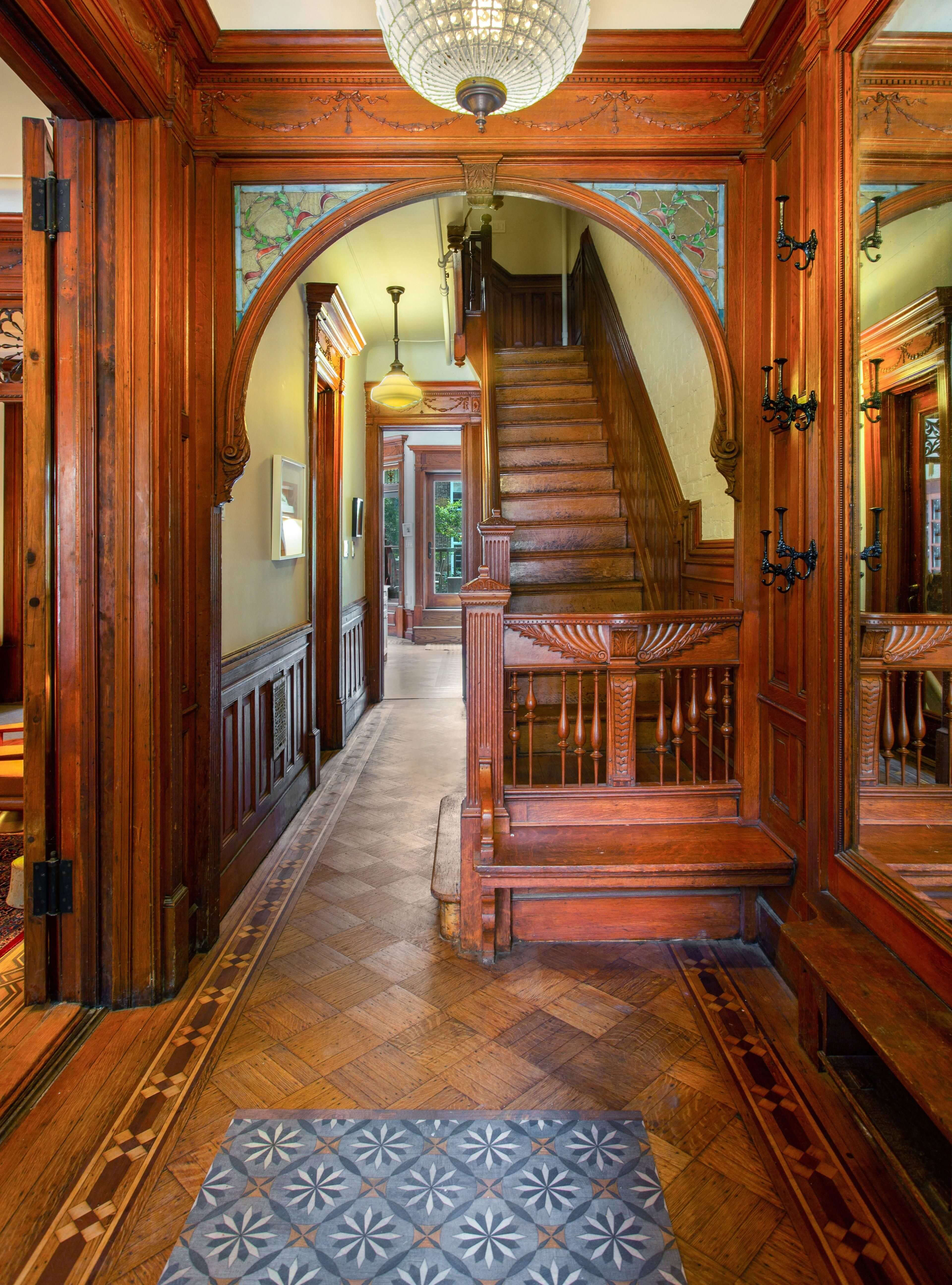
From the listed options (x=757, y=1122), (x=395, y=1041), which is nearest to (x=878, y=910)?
(x=757, y=1122)

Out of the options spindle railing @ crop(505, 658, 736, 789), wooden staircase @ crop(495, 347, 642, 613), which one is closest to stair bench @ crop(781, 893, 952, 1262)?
spindle railing @ crop(505, 658, 736, 789)

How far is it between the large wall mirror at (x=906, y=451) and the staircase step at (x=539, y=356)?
4705 mm

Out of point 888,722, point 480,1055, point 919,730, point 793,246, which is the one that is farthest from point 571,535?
point 480,1055

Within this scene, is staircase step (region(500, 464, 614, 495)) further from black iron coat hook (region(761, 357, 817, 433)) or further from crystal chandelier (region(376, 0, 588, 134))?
crystal chandelier (region(376, 0, 588, 134))

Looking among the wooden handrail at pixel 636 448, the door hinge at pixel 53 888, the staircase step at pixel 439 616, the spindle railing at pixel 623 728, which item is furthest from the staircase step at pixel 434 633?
the door hinge at pixel 53 888

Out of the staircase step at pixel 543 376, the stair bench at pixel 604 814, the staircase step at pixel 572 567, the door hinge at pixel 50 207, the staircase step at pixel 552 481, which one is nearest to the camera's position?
the door hinge at pixel 50 207

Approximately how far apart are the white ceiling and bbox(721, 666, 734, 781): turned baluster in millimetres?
2266

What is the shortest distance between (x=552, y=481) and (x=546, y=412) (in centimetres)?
89

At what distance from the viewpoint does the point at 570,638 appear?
296 cm

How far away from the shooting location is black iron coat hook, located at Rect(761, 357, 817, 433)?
7.98 ft

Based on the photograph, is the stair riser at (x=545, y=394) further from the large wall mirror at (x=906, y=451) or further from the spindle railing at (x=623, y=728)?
the large wall mirror at (x=906, y=451)

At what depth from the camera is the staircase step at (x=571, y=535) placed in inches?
202

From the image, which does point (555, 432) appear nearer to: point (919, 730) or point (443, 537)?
point (919, 730)

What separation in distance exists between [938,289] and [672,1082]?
2061 millimetres
